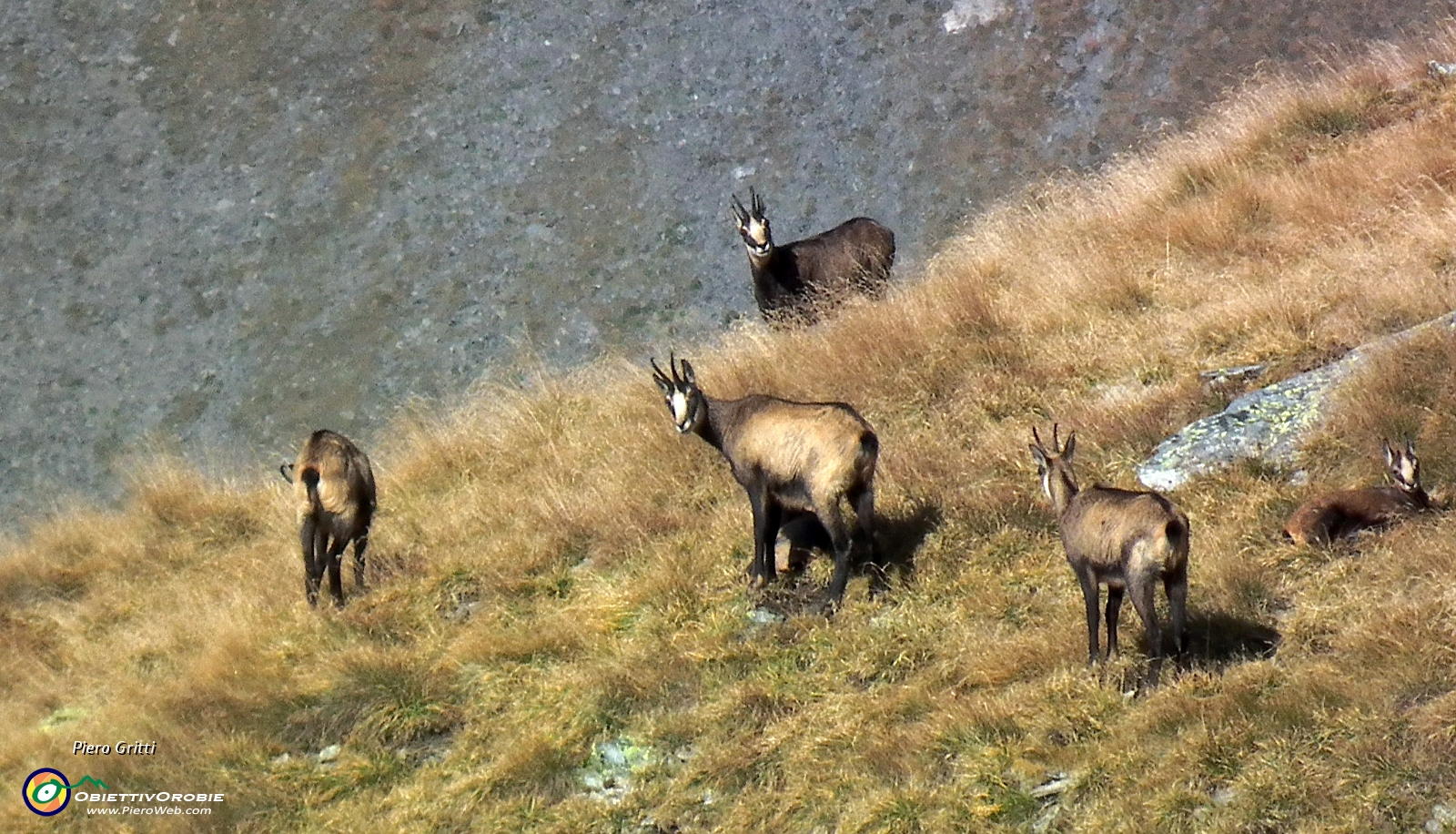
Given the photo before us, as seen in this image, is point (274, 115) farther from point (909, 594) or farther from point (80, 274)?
point (909, 594)

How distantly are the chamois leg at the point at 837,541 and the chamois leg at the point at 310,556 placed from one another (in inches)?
151

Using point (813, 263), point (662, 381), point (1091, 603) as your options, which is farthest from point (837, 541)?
point (813, 263)

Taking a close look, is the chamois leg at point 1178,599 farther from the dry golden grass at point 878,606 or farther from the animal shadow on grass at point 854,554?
the animal shadow on grass at point 854,554

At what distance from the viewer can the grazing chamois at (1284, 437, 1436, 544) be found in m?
8.54

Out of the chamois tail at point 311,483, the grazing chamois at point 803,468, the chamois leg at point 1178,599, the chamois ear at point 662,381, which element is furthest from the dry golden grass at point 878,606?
the chamois ear at point 662,381

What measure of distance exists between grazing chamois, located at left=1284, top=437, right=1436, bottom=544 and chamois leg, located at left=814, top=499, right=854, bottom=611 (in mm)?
2538

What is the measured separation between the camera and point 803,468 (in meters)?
9.10

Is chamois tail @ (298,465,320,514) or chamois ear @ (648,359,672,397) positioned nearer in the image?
chamois ear @ (648,359,672,397)

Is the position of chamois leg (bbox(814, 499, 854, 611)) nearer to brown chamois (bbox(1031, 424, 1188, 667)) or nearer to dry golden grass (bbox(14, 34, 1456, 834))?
dry golden grass (bbox(14, 34, 1456, 834))

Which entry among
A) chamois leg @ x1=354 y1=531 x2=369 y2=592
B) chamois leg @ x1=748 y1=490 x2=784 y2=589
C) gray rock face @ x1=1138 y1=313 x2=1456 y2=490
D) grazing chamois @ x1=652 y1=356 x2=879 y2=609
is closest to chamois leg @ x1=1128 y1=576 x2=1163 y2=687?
grazing chamois @ x1=652 y1=356 x2=879 y2=609

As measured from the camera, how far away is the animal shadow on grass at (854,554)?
30.6 feet

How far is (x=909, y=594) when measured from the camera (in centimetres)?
909

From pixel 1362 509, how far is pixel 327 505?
6788mm

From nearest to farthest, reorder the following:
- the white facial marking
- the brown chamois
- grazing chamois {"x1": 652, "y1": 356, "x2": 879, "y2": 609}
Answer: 1. the brown chamois
2. grazing chamois {"x1": 652, "y1": 356, "x2": 879, "y2": 609}
3. the white facial marking
